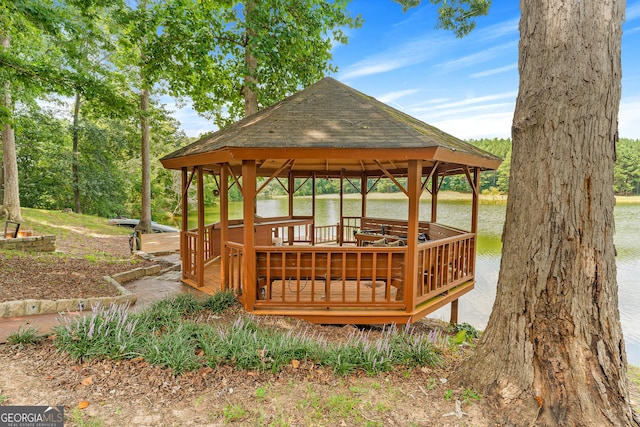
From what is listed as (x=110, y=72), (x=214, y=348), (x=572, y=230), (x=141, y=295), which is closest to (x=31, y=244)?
(x=141, y=295)

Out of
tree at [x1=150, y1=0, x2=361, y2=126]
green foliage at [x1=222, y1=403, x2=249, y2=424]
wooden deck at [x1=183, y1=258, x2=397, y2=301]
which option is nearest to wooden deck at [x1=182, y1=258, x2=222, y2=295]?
wooden deck at [x1=183, y1=258, x2=397, y2=301]

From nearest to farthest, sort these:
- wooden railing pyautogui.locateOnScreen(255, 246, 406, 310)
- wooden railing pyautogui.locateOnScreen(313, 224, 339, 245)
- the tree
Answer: wooden railing pyautogui.locateOnScreen(255, 246, 406, 310) < the tree < wooden railing pyautogui.locateOnScreen(313, 224, 339, 245)

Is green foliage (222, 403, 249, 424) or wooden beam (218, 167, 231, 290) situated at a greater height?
wooden beam (218, 167, 231, 290)

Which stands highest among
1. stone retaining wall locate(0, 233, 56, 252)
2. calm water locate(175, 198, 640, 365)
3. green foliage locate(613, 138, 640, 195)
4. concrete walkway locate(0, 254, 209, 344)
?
green foliage locate(613, 138, 640, 195)

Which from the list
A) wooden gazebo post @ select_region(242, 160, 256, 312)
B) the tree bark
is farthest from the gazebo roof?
the tree bark

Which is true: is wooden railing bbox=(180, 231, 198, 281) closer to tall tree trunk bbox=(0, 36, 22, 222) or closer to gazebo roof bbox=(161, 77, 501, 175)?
gazebo roof bbox=(161, 77, 501, 175)

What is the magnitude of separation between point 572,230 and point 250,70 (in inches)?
402

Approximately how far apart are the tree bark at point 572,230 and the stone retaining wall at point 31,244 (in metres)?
11.5

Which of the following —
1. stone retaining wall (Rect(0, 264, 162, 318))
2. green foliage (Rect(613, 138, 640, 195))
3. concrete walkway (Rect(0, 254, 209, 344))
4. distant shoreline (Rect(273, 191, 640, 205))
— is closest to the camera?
concrete walkway (Rect(0, 254, 209, 344))

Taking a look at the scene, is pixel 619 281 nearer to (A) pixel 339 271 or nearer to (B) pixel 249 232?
(A) pixel 339 271

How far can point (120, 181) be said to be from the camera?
81.5 ft

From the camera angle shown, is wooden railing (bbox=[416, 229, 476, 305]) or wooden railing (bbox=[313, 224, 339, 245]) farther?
wooden railing (bbox=[313, 224, 339, 245])

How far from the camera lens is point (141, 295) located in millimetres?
6285

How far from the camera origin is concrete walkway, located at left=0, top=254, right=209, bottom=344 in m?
4.07
